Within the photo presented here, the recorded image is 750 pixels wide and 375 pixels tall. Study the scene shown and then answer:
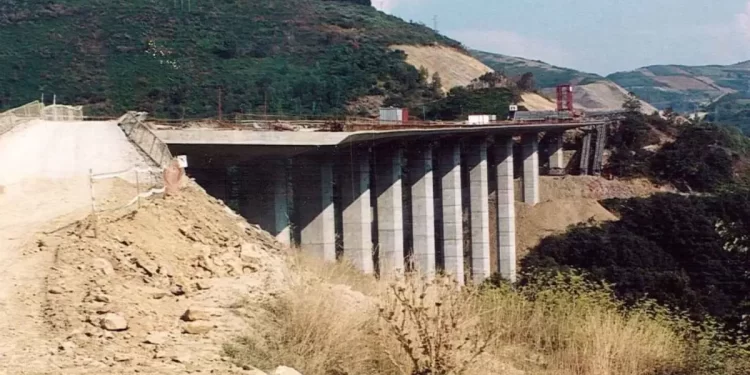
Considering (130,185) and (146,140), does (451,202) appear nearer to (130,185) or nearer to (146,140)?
(146,140)

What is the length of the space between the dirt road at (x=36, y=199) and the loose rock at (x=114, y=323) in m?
0.62

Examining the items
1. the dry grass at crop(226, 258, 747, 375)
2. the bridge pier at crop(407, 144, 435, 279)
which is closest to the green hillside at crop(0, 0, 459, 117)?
the bridge pier at crop(407, 144, 435, 279)

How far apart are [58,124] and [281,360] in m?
31.7

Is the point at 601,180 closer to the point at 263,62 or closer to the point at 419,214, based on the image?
the point at 419,214

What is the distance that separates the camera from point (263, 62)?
4129 inches

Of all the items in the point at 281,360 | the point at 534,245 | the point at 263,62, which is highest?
the point at 263,62

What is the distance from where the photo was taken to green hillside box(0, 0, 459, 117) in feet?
287

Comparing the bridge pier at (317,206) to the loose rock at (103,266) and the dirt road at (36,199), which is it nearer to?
the dirt road at (36,199)

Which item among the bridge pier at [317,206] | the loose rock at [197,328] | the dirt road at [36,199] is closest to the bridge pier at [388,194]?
the bridge pier at [317,206]

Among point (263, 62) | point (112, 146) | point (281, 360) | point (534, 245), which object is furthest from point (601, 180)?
point (281, 360)

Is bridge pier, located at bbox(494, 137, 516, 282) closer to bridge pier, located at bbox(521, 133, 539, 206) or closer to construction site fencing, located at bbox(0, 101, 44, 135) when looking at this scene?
bridge pier, located at bbox(521, 133, 539, 206)

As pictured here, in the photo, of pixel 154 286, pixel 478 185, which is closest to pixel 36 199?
pixel 154 286

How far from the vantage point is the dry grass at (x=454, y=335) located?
29.5 feet

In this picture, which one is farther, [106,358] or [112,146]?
[112,146]
